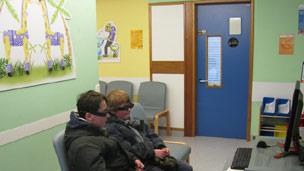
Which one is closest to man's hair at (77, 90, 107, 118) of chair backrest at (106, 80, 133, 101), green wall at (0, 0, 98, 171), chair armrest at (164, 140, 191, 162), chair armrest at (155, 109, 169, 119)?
green wall at (0, 0, 98, 171)

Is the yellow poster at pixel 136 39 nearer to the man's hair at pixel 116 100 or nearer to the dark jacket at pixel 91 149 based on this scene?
the man's hair at pixel 116 100

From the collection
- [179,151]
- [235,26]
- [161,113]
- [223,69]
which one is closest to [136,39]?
[161,113]

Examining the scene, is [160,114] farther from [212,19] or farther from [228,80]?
[212,19]

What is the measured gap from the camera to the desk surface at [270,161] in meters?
1.87

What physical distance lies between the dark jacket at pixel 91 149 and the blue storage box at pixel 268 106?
2.69 metres

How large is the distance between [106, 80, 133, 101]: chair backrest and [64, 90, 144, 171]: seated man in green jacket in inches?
130

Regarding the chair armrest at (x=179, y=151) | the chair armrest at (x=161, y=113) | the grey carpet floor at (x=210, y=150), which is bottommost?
the grey carpet floor at (x=210, y=150)

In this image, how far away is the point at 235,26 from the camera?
202 inches

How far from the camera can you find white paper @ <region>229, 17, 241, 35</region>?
5.11 metres

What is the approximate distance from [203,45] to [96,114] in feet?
11.0

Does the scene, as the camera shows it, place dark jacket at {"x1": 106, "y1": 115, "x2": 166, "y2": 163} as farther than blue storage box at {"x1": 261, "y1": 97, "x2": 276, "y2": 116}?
No

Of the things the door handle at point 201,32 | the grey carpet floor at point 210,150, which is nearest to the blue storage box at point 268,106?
the grey carpet floor at point 210,150

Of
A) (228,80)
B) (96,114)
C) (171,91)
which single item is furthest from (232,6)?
(96,114)

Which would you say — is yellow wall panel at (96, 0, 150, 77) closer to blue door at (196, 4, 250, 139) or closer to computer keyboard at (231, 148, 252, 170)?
blue door at (196, 4, 250, 139)
